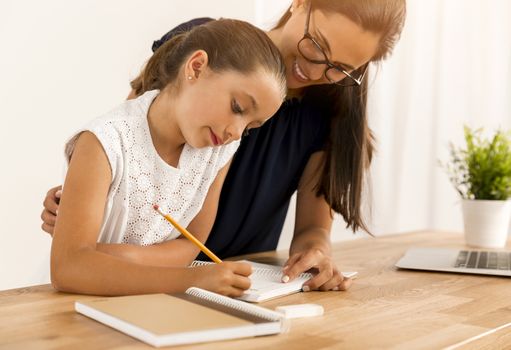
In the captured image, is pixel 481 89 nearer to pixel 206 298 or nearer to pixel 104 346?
pixel 206 298

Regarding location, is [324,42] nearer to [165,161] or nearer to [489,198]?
[165,161]

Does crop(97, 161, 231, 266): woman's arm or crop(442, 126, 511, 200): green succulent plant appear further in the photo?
crop(442, 126, 511, 200): green succulent plant

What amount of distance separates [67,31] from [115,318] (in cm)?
178

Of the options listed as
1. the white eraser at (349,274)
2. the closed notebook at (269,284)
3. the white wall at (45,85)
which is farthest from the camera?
the white wall at (45,85)

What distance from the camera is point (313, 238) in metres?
1.55

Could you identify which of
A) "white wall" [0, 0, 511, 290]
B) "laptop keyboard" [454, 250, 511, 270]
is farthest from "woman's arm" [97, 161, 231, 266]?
"white wall" [0, 0, 511, 290]

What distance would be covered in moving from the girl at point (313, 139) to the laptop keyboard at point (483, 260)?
26cm

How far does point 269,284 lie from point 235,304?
0.26 m

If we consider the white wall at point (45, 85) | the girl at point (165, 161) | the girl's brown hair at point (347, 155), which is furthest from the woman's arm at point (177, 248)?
the white wall at point (45, 85)

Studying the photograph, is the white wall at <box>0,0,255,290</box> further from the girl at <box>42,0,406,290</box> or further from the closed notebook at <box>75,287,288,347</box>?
the closed notebook at <box>75,287,288,347</box>

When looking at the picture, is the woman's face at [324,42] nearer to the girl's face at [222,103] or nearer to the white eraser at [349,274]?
the girl's face at [222,103]

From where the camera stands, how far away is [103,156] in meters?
1.13

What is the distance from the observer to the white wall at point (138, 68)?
2.32 metres

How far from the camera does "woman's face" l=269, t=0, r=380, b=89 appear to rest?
1.38 m
